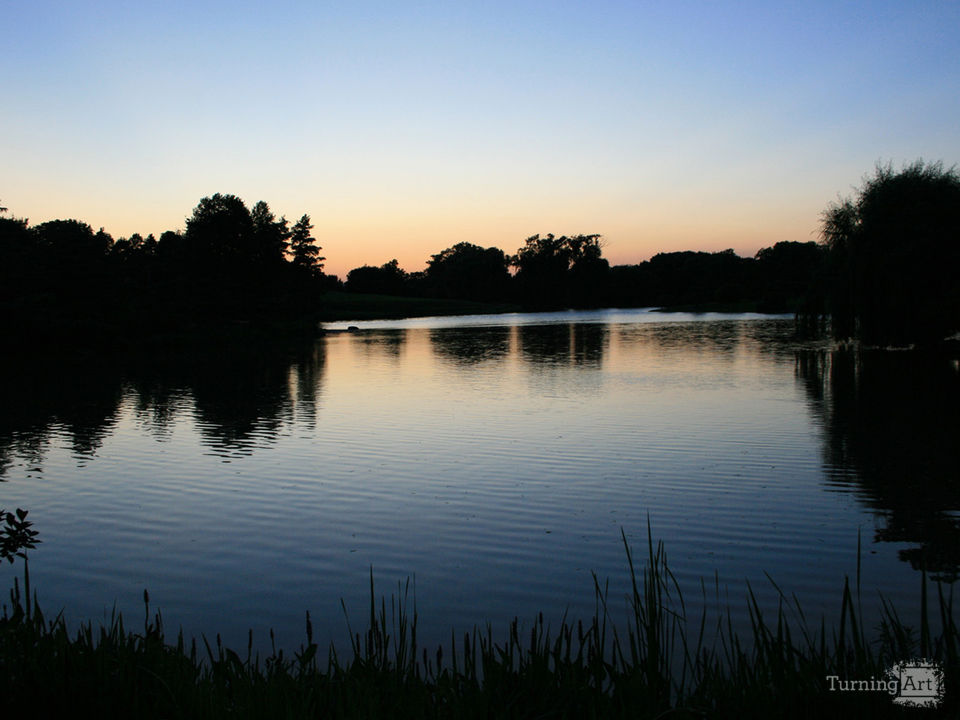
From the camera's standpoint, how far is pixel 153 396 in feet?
87.6

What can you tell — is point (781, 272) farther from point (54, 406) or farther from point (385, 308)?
point (54, 406)

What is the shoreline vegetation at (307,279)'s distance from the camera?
3478 cm

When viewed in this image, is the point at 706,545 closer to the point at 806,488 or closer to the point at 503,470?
the point at 806,488

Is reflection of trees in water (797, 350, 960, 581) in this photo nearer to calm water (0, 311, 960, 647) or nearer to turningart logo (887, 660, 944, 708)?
calm water (0, 311, 960, 647)

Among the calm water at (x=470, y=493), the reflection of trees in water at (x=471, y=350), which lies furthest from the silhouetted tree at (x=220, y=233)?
the calm water at (x=470, y=493)

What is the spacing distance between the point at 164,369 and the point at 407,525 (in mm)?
30797

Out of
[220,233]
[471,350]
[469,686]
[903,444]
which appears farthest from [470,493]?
[220,233]

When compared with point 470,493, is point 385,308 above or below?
above

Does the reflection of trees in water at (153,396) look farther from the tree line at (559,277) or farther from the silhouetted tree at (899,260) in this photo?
the tree line at (559,277)

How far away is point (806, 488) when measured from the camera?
12.0 m

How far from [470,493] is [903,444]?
8.81 metres

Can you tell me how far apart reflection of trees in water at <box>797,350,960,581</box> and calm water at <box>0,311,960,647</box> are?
7 cm

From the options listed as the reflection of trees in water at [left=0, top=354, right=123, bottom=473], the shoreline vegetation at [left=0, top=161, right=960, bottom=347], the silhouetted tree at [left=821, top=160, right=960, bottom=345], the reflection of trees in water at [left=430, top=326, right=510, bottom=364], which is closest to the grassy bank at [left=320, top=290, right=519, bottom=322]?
the shoreline vegetation at [left=0, top=161, right=960, bottom=347]

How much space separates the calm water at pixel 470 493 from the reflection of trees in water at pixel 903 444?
0.07m
